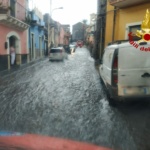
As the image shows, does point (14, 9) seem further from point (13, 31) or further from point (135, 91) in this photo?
point (135, 91)

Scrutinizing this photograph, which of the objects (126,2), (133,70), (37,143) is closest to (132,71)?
(133,70)

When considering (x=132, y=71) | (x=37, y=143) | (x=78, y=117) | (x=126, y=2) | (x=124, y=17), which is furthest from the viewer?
(x=124, y=17)

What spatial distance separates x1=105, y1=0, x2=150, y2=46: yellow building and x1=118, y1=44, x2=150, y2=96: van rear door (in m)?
7.16

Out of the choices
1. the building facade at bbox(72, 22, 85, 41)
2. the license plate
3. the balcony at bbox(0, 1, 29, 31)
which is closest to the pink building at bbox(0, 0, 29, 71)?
the balcony at bbox(0, 1, 29, 31)

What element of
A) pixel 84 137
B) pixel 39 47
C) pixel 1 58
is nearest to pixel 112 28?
pixel 1 58

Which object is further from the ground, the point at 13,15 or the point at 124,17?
the point at 13,15

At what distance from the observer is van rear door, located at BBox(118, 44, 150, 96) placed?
6.25 m

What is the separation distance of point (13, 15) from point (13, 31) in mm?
1247

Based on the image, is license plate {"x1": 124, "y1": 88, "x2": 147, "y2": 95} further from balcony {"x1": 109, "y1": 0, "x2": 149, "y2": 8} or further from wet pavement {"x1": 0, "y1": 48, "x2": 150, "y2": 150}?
balcony {"x1": 109, "y1": 0, "x2": 149, "y2": 8}

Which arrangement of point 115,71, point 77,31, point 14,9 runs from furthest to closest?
point 77,31, point 14,9, point 115,71

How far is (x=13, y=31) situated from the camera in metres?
18.9

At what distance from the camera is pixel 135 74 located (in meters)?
6.26

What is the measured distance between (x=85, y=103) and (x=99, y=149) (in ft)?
10.9

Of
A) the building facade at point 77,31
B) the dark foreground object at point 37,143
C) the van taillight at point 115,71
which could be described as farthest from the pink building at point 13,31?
the building facade at point 77,31
